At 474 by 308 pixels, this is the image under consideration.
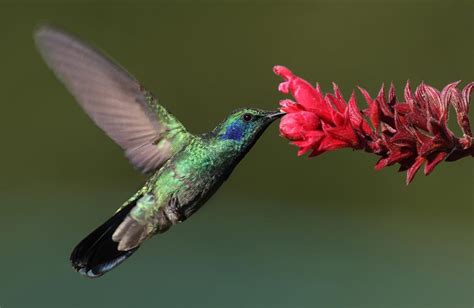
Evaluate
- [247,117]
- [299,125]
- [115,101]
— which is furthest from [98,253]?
[299,125]

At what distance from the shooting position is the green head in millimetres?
1865

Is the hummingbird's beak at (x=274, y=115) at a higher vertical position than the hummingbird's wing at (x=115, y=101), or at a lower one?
lower

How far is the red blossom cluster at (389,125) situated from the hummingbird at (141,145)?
1.12 ft

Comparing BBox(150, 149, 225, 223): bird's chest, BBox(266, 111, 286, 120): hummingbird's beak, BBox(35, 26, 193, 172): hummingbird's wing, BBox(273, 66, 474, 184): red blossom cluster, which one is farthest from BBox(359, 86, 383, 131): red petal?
BBox(35, 26, 193, 172): hummingbird's wing

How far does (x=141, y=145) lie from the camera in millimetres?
2061

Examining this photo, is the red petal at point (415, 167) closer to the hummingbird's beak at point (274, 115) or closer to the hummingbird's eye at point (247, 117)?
the hummingbird's beak at point (274, 115)

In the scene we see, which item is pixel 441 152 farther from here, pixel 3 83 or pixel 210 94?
pixel 3 83

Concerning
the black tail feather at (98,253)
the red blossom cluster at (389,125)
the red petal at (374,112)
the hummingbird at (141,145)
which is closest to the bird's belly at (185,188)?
the hummingbird at (141,145)

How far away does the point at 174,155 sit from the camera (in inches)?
81.7

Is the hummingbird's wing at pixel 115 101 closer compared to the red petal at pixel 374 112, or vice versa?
the red petal at pixel 374 112

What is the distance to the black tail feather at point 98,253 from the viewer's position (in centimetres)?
193

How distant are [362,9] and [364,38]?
0.17 meters

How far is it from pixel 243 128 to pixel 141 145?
1.10ft

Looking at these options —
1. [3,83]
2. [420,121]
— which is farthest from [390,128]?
[3,83]
